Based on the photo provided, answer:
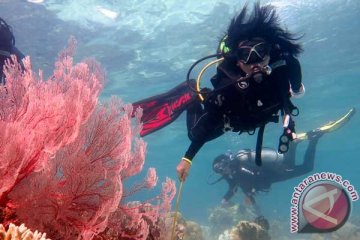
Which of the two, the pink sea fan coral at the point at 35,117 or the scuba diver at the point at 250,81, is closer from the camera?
the pink sea fan coral at the point at 35,117

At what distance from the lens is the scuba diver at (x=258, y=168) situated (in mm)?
12680

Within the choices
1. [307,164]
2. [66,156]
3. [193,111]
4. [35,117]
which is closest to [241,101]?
[193,111]

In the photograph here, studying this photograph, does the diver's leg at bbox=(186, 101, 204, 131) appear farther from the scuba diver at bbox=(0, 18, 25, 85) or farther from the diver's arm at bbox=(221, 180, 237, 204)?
the diver's arm at bbox=(221, 180, 237, 204)

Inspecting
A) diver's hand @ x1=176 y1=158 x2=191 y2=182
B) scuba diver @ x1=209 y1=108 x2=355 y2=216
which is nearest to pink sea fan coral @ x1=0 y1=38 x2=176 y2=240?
diver's hand @ x1=176 y1=158 x2=191 y2=182

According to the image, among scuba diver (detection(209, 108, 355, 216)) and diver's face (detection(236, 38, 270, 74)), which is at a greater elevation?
scuba diver (detection(209, 108, 355, 216))

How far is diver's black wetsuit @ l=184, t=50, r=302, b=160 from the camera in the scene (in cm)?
536

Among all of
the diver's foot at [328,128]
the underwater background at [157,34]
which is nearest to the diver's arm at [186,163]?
the underwater background at [157,34]

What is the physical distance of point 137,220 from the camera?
13.1 ft

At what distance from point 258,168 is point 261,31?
874 centimetres

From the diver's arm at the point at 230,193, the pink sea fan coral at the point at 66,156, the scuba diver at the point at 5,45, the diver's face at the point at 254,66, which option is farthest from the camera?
the diver's arm at the point at 230,193

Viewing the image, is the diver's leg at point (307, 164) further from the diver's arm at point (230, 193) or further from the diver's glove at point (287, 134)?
the diver's glove at point (287, 134)

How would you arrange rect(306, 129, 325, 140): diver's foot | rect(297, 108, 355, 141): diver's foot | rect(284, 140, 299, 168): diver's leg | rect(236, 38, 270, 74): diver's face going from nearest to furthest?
rect(236, 38, 270, 74): diver's face < rect(297, 108, 355, 141): diver's foot < rect(306, 129, 325, 140): diver's foot < rect(284, 140, 299, 168): diver's leg

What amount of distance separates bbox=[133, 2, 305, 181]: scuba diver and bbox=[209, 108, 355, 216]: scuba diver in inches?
271

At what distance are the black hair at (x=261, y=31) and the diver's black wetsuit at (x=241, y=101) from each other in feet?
0.76
